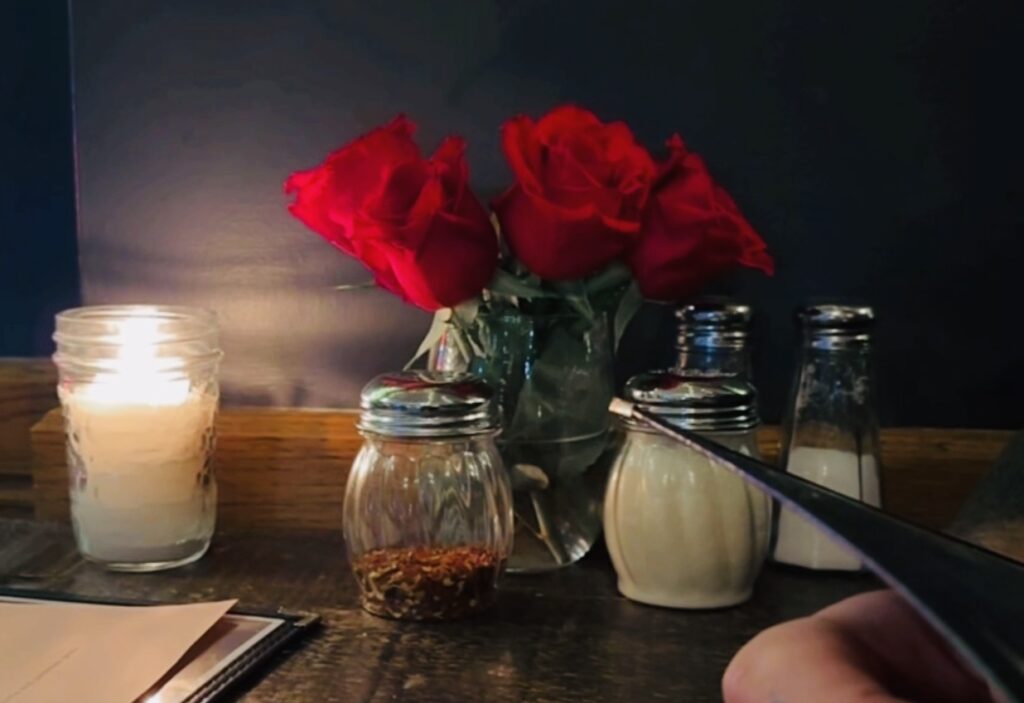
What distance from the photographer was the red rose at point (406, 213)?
0.75m

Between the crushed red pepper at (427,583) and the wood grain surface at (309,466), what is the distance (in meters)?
0.19

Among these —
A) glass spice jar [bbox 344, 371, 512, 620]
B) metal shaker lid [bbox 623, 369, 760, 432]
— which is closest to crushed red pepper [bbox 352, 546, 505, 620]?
glass spice jar [bbox 344, 371, 512, 620]

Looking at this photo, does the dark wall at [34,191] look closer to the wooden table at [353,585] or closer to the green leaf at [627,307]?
the wooden table at [353,585]

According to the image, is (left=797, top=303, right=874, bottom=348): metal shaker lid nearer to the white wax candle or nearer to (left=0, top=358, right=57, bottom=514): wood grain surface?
the white wax candle

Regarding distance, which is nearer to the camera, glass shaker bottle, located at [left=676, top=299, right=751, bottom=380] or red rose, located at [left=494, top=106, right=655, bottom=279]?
red rose, located at [left=494, top=106, right=655, bottom=279]

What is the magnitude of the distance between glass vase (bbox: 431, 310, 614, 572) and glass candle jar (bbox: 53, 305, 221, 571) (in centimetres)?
20

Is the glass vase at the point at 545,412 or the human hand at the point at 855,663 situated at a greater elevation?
the glass vase at the point at 545,412

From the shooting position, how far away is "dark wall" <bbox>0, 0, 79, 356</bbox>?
1.07 m

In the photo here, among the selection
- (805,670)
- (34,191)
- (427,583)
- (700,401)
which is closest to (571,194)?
(700,401)

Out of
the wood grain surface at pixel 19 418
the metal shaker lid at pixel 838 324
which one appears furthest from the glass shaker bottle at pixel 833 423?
the wood grain surface at pixel 19 418

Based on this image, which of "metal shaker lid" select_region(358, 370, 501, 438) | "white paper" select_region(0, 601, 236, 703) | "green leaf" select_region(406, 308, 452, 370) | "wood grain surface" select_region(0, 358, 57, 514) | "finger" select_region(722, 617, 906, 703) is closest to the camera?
"finger" select_region(722, 617, 906, 703)

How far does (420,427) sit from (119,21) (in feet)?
1.50

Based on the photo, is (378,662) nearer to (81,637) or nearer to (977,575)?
(81,637)

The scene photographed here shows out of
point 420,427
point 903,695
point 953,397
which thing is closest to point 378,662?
point 420,427
